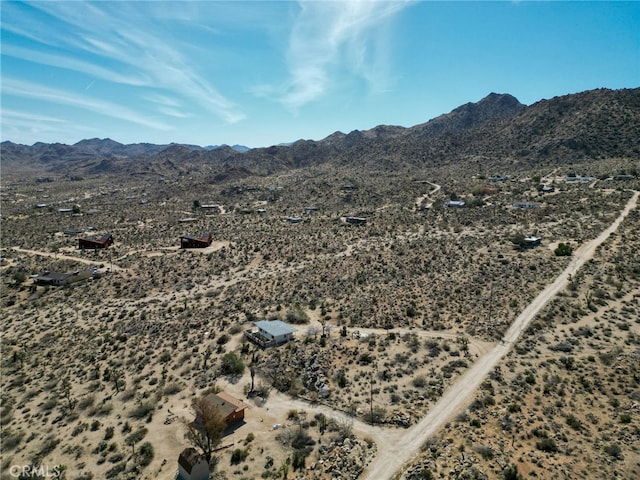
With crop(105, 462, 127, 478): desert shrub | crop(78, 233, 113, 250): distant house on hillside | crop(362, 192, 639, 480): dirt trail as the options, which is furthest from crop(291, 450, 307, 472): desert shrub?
crop(78, 233, 113, 250): distant house on hillside

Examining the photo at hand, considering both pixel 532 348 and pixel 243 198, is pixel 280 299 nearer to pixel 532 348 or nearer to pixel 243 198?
pixel 532 348

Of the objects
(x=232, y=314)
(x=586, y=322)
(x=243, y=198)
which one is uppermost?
(x=243, y=198)

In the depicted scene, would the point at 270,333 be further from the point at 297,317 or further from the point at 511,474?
the point at 511,474

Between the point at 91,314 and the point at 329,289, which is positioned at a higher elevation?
the point at 329,289

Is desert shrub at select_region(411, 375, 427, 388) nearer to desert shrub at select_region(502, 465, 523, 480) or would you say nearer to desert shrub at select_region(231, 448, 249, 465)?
desert shrub at select_region(502, 465, 523, 480)

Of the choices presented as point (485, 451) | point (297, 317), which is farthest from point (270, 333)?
point (485, 451)

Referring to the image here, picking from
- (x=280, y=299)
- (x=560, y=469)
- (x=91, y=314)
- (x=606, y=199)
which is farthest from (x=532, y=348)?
(x=606, y=199)
